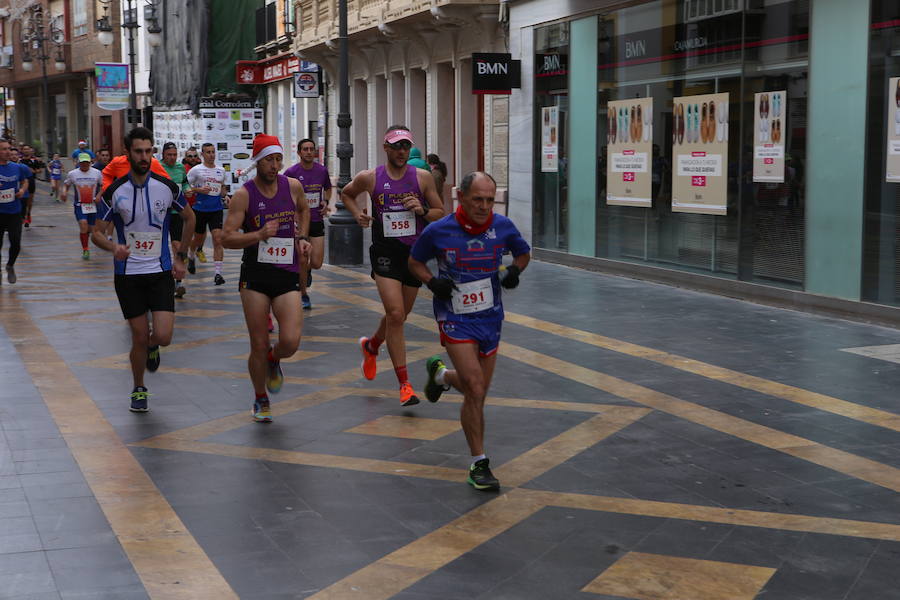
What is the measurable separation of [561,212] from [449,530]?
13.4m

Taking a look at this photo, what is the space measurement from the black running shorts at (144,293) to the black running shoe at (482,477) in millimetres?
2897

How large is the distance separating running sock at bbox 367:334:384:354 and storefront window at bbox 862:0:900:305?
542cm

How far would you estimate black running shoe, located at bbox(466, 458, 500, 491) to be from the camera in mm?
6016

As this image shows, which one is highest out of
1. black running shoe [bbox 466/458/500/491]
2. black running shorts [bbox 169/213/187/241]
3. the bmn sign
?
the bmn sign

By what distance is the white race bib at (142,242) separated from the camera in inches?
317

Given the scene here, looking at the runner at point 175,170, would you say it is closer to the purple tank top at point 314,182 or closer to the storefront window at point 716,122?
the purple tank top at point 314,182

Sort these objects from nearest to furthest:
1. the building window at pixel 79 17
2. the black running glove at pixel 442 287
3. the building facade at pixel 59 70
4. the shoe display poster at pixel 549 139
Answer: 1. the black running glove at pixel 442 287
2. the shoe display poster at pixel 549 139
3. the building facade at pixel 59 70
4. the building window at pixel 79 17

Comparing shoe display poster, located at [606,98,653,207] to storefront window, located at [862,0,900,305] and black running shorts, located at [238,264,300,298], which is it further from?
black running shorts, located at [238,264,300,298]

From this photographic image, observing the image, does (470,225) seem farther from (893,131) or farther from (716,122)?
(716,122)

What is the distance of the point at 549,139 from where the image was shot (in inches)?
739

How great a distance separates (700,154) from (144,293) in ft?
27.2

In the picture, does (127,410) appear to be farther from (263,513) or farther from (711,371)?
(711,371)

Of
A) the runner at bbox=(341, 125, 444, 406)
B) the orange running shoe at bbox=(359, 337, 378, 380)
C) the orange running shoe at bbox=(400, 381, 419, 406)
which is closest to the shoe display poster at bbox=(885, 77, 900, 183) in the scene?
the runner at bbox=(341, 125, 444, 406)

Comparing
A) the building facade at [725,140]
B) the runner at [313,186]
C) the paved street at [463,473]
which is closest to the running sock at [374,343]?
the paved street at [463,473]
